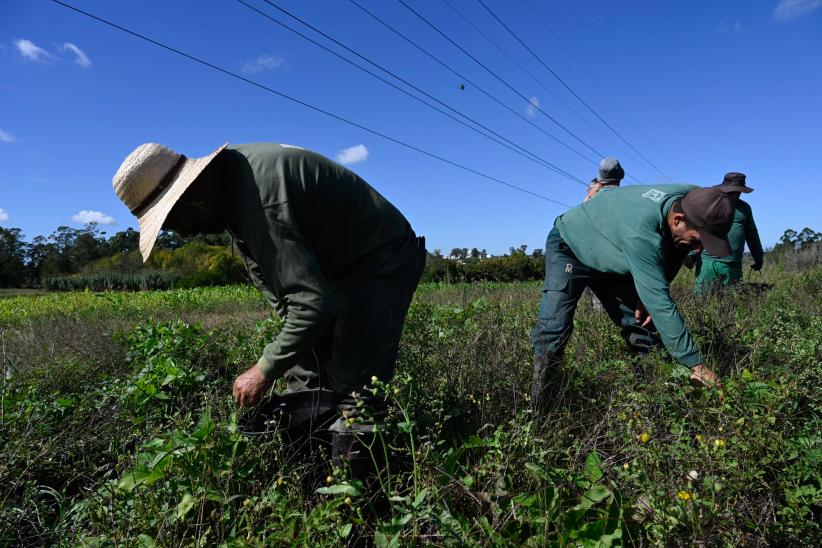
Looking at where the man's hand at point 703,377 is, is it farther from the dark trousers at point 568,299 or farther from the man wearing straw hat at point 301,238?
the man wearing straw hat at point 301,238

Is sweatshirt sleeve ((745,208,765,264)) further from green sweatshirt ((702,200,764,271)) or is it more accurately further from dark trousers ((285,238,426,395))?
dark trousers ((285,238,426,395))

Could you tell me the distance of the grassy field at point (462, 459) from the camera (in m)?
1.61

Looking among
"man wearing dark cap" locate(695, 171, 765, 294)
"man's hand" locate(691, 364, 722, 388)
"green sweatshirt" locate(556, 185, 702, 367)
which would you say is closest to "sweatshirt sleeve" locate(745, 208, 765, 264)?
"man wearing dark cap" locate(695, 171, 765, 294)

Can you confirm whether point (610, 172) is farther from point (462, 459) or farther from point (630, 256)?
point (462, 459)

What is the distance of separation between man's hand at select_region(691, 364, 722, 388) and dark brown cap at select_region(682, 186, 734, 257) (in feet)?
1.76

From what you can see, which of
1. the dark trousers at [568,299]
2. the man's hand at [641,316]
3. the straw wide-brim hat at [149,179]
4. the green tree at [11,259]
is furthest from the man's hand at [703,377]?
the green tree at [11,259]

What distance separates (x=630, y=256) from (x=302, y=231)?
1627 mm

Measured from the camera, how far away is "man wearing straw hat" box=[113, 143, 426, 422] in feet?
6.12

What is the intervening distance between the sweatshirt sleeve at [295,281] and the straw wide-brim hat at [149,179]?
39cm

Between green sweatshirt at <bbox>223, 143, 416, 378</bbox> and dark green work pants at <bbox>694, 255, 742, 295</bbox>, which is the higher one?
dark green work pants at <bbox>694, 255, 742, 295</bbox>

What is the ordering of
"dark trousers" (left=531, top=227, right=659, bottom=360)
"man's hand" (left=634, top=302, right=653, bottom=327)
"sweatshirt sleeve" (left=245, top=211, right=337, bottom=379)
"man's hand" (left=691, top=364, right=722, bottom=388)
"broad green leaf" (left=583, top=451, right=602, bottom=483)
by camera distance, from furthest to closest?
"man's hand" (left=634, top=302, right=653, bottom=327) < "dark trousers" (left=531, top=227, right=659, bottom=360) < "man's hand" (left=691, top=364, right=722, bottom=388) < "sweatshirt sleeve" (left=245, top=211, right=337, bottom=379) < "broad green leaf" (left=583, top=451, right=602, bottom=483)

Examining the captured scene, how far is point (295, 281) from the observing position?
1852 mm

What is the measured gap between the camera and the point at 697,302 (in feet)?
13.9

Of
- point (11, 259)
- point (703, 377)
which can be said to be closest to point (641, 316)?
Result: point (703, 377)
